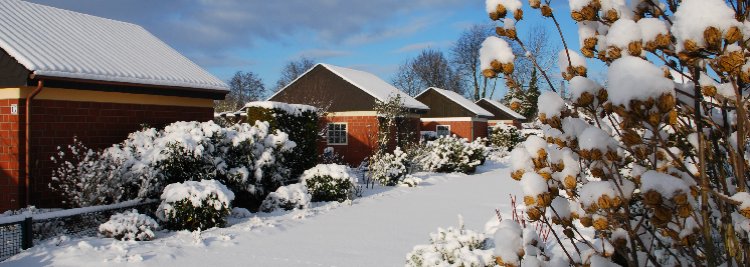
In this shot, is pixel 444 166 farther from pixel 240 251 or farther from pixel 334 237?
pixel 240 251

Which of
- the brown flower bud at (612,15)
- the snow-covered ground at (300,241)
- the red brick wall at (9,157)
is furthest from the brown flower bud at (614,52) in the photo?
the red brick wall at (9,157)

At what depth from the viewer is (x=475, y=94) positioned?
174ft

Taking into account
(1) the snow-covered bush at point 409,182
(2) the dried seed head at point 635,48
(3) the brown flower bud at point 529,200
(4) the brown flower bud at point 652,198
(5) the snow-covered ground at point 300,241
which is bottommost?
(5) the snow-covered ground at point 300,241

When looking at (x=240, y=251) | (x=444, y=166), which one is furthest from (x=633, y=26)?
(x=444, y=166)

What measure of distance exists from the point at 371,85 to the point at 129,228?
1698cm

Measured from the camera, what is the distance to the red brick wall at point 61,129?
8.66m

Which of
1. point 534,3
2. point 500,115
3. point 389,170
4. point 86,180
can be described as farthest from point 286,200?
point 500,115

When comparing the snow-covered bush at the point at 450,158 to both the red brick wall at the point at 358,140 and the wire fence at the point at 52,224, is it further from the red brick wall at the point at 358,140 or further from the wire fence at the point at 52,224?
the wire fence at the point at 52,224

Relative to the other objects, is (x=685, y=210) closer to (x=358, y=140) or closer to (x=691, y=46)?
(x=691, y=46)

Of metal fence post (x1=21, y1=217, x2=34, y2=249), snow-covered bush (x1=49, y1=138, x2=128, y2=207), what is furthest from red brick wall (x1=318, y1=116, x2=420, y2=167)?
metal fence post (x1=21, y1=217, x2=34, y2=249)

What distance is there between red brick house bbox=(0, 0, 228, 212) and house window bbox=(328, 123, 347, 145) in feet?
29.3

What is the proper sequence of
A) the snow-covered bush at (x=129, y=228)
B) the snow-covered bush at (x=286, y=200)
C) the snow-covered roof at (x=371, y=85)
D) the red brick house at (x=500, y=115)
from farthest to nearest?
1. the red brick house at (x=500, y=115)
2. the snow-covered roof at (x=371, y=85)
3. the snow-covered bush at (x=286, y=200)
4. the snow-covered bush at (x=129, y=228)

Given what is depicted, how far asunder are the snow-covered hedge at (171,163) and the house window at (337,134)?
10567 millimetres

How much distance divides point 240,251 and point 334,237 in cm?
139
